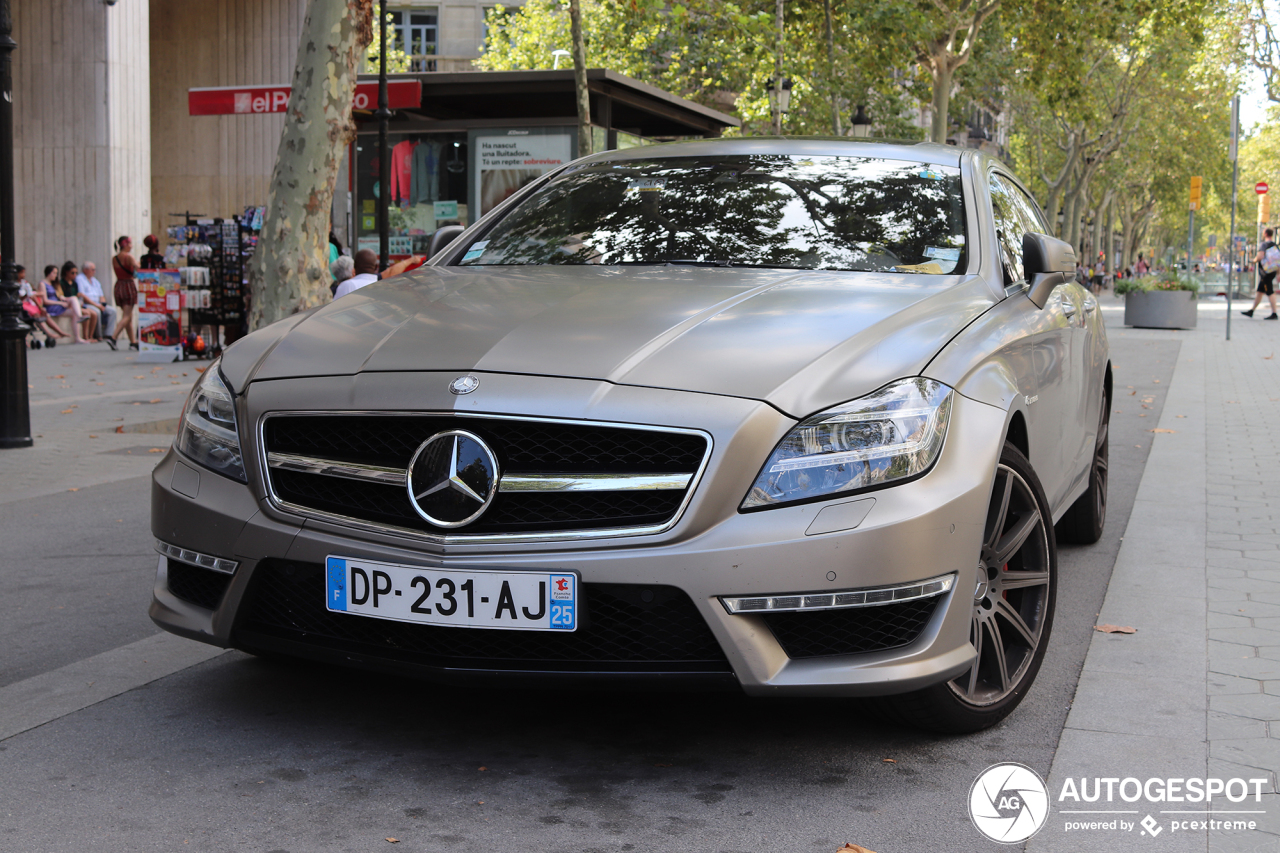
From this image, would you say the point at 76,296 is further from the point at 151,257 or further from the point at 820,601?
the point at 820,601

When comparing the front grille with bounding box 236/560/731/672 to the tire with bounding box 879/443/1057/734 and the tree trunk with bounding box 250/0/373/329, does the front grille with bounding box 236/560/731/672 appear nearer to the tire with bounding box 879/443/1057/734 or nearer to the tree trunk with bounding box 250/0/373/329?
the tire with bounding box 879/443/1057/734

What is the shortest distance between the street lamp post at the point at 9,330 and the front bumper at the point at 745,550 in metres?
7.30

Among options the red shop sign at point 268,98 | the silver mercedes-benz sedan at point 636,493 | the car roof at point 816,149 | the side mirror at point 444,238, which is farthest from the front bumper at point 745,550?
the red shop sign at point 268,98

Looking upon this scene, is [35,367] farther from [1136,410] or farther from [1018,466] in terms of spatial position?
[1018,466]

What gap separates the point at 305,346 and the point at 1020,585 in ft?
6.54

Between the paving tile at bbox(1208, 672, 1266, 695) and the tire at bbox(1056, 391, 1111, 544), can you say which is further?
the tire at bbox(1056, 391, 1111, 544)

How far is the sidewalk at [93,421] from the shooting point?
335 inches

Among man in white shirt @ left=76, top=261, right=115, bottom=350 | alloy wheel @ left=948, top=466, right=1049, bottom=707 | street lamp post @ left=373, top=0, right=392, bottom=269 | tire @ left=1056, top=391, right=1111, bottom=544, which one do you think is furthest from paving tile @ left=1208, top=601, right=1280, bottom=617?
man in white shirt @ left=76, top=261, right=115, bottom=350

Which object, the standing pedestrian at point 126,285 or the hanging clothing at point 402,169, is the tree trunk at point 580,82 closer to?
the hanging clothing at point 402,169

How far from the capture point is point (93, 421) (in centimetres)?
1144

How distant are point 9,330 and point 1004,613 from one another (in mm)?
8252

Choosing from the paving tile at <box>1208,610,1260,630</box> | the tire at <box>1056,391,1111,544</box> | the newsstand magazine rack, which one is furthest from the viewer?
the newsstand magazine rack

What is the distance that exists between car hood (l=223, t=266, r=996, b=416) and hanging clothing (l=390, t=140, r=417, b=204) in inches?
646

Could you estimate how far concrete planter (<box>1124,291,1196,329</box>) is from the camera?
2673cm
